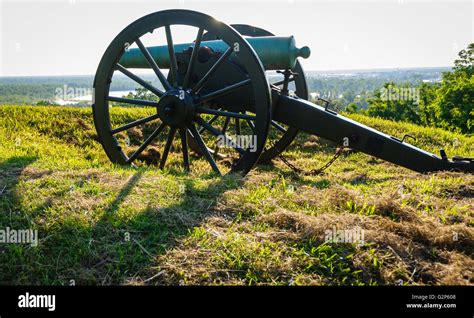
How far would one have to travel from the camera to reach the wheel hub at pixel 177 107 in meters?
4.96

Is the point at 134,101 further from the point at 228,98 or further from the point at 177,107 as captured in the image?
the point at 228,98

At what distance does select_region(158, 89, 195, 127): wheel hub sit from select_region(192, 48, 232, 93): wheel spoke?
0.43 feet

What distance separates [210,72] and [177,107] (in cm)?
54

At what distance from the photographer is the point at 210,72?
4.87 metres

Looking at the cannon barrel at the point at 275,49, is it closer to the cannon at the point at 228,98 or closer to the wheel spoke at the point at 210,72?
the cannon at the point at 228,98

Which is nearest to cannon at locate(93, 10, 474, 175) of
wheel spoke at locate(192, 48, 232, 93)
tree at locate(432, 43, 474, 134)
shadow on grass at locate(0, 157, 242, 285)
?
wheel spoke at locate(192, 48, 232, 93)

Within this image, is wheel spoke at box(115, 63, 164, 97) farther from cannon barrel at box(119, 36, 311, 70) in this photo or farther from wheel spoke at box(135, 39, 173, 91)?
cannon barrel at box(119, 36, 311, 70)

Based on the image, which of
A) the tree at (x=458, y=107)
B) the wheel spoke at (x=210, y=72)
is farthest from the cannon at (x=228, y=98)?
the tree at (x=458, y=107)

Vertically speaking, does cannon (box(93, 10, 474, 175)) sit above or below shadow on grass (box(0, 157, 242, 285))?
above

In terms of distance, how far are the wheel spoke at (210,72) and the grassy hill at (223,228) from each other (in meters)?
0.97

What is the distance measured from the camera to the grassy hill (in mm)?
2750
